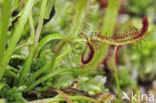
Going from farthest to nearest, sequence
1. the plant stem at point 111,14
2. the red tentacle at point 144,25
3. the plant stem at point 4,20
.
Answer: the plant stem at point 111,14
the red tentacle at point 144,25
the plant stem at point 4,20

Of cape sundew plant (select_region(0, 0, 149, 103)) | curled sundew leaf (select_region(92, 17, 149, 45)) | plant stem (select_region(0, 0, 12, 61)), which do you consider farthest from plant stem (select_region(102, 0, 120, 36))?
plant stem (select_region(0, 0, 12, 61))

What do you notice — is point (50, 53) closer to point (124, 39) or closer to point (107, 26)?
point (107, 26)

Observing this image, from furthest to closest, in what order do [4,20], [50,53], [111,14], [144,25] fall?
[50,53] → [111,14] → [144,25] → [4,20]

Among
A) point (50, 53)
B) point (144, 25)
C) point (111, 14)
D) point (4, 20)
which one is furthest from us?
point (50, 53)

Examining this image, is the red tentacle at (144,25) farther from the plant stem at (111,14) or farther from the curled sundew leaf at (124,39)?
the plant stem at (111,14)

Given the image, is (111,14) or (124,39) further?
(111,14)

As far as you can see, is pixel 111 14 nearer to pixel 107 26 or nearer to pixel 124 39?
pixel 107 26

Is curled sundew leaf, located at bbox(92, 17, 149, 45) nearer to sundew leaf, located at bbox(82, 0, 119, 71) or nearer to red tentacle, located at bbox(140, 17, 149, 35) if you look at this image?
red tentacle, located at bbox(140, 17, 149, 35)

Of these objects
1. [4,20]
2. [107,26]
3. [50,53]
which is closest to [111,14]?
[107,26]

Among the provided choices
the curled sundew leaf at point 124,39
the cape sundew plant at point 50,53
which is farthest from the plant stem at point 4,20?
the curled sundew leaf at point 124,39

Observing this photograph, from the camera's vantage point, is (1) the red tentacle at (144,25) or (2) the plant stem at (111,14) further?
(2) the plant stem at (111,14)

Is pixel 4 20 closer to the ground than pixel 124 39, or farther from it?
farther from it
